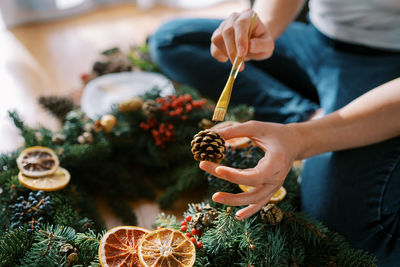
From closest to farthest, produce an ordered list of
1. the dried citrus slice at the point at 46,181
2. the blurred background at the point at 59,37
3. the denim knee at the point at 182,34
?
the dried citrus slice at the point at 46,181
the denim knee at the point at 182,34
the blurred background at the point at 59,37

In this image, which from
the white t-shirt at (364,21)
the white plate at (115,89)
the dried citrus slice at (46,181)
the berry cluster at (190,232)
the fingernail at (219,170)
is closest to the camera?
the fingernail at (219,170)

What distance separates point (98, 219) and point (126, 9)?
173cm

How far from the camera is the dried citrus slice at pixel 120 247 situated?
2.14 feet

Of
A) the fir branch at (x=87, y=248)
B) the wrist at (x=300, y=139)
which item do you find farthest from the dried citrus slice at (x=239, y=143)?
the fir branch at (x=87, y=248)

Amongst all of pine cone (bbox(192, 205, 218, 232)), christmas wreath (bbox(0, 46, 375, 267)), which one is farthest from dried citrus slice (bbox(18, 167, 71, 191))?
pine cone (bbox(192, 205, 218, 232))

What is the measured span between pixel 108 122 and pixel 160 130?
0.15 meters

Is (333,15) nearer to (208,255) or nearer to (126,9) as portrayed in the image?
(208,255)

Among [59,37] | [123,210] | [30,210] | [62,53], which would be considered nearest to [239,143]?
[123,210]

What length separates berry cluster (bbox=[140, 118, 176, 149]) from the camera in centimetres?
108

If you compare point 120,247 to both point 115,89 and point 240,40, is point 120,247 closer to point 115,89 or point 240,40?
point 240,40

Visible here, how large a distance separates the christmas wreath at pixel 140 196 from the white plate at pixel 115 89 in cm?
14

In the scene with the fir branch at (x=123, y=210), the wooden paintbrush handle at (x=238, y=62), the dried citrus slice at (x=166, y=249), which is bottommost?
the fir branch at (x=123, y=210)

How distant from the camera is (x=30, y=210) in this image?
30.6 inches

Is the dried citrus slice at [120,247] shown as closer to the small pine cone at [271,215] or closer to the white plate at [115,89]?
the small pine cone at [271,215]
